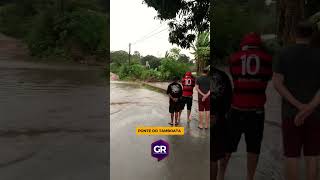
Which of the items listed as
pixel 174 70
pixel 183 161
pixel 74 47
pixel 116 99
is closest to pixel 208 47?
pixel 174 70

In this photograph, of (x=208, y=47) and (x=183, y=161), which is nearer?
(x=208, y=47)

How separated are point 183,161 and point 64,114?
315 cm

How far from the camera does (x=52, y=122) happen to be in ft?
21.3

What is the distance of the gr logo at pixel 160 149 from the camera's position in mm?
3768

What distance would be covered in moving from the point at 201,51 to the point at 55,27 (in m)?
2.92

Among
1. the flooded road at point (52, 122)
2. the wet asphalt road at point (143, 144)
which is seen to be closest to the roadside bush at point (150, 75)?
the wet asphalt road at point (143, 144)

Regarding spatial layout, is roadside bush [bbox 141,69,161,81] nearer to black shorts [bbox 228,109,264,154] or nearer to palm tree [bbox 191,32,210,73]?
palm tree [bbox 191,32,210,73]

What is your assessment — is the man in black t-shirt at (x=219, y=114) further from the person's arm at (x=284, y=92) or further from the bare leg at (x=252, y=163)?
the person's arm at (x=284, y=92)

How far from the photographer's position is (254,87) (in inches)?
128

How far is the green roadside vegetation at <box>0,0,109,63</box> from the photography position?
5.69 meters

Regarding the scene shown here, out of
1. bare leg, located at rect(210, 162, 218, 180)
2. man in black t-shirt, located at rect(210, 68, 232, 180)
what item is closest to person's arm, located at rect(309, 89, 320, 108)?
man in black t-shirt, located at rect(210, 68, 232, 180)

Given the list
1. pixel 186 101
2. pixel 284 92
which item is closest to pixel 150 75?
pixel 186 101

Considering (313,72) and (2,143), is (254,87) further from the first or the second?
(2,143)

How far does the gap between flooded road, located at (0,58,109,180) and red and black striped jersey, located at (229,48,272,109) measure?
1.58m
